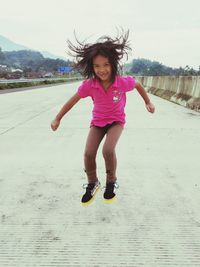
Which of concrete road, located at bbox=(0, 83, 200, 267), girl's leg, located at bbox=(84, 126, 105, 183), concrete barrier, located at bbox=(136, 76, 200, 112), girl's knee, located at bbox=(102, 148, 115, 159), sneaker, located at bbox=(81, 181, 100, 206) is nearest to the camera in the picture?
concrete road, located at bbox=(0, 83, 200, 267)

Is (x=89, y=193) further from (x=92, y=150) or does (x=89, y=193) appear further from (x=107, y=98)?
(x=107, y=98)

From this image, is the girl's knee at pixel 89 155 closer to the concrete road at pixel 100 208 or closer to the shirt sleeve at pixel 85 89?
the concrete road at pixel 100 208

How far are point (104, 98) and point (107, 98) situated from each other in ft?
0.10

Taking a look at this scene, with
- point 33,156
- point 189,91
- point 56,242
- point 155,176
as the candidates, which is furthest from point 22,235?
point 189,91

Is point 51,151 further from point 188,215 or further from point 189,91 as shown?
point 189,91

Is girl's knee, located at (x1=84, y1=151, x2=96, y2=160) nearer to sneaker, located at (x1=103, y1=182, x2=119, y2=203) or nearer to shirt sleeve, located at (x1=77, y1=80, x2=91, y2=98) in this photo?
sneaker, located at (x1=103, y1=182, x2=119, y2=203)

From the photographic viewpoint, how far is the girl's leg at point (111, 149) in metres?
3.30

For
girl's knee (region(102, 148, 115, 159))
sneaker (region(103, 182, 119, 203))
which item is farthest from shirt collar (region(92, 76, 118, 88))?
sneaker (region(103, 182, 119, 203))

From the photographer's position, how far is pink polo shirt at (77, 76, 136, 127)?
3377mm

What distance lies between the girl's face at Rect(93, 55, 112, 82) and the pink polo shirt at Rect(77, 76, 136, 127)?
0.35ft

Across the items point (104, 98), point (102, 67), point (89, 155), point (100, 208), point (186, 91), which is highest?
point (102, 67)

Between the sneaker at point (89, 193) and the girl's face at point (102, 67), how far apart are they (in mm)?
1030

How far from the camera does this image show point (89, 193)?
10.7ft

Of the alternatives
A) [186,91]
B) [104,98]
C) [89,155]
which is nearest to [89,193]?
[89,155]
